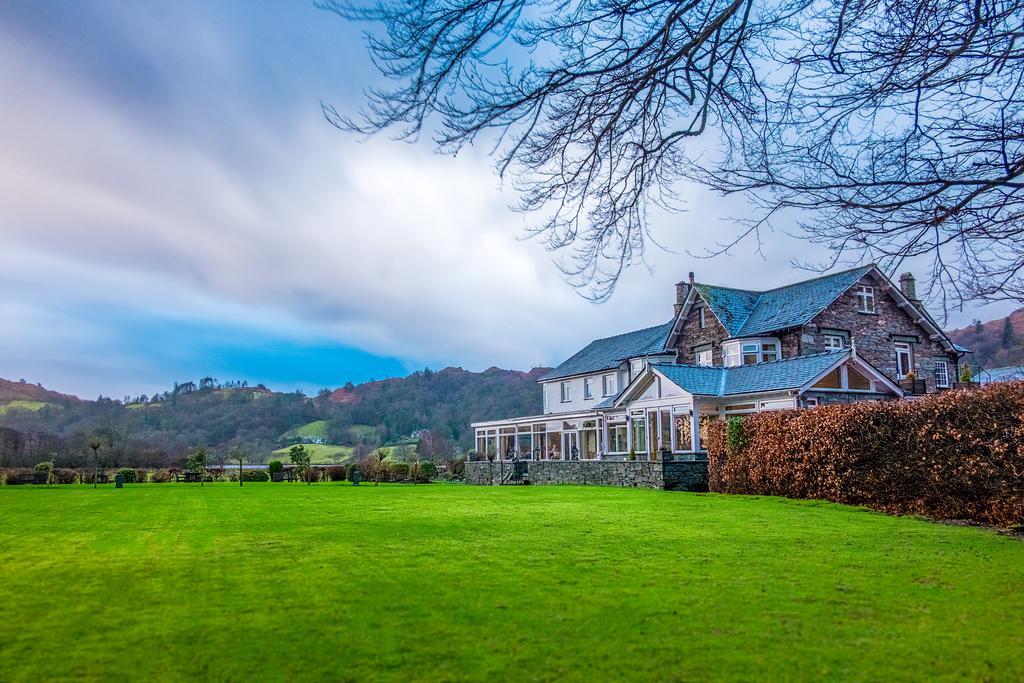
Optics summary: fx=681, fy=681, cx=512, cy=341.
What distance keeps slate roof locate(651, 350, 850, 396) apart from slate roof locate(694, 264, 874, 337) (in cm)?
385

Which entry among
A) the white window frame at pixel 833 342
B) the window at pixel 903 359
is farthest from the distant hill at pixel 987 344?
the white window frame at pixel 833 342

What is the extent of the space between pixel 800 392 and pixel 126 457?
3896 centimetres

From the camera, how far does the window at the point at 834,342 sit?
2948cm

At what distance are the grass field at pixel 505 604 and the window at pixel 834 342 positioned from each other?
836 inches

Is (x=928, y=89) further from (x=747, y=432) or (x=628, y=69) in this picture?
(x=747, y=432)

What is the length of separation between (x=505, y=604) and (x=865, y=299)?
1205 inches

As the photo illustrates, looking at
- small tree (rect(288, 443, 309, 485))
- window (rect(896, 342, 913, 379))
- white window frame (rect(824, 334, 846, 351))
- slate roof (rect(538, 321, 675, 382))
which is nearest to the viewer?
white window frame (rect(824, 334, 846, 351))

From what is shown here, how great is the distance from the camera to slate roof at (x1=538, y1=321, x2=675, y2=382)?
3721 centimetres

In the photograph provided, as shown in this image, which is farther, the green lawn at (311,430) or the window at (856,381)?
the green lawn at (311,430)

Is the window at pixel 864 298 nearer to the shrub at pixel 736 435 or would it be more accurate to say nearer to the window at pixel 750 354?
the window at pixel 750 354

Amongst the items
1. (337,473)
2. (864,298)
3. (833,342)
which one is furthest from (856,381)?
(337,473)

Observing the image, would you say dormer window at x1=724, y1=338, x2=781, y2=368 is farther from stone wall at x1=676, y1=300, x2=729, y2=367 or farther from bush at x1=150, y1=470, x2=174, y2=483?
bush at x1=150, y1=470, x2=174, y2=483

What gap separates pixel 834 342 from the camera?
29844 millimetres

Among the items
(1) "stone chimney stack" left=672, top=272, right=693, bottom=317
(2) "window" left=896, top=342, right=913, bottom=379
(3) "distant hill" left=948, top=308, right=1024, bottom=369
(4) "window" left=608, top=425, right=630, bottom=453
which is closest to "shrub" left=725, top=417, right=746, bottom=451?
(3) "distant hill" left=948, top=308, right=1024, bottom=369
